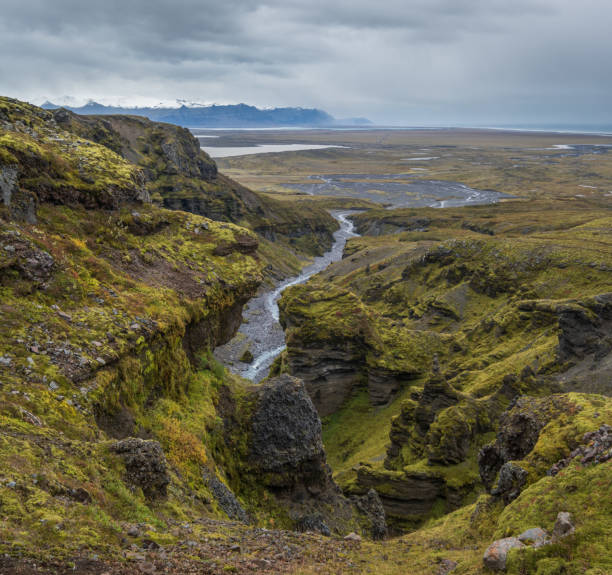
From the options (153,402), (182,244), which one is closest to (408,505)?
(153,402)

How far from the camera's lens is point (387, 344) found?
4741 centimetres

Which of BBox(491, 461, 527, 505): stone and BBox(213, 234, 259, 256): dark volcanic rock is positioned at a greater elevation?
BBox(213, 234, 259, 256): dark volcanic rock

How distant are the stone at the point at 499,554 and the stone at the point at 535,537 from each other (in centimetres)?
19

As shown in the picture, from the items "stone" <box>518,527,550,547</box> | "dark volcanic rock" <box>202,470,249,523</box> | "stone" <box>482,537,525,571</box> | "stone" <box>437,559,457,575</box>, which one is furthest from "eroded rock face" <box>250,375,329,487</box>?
"stone" <box>518,527,550,547</box>

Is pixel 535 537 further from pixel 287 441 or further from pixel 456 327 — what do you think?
pixel 456 327

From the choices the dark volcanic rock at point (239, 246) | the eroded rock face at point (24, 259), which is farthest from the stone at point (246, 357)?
the eroded rock face at point (24, 259)

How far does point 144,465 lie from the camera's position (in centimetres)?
1359

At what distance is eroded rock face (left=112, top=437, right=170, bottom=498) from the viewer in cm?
1338

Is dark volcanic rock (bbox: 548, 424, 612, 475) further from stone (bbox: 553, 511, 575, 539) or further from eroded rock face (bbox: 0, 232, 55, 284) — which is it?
eroded rock face (bbox: 0, 232, 55, 284)

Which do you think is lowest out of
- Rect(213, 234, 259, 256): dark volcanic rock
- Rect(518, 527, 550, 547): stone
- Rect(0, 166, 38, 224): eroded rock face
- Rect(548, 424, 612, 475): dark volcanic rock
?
Rect(518, 527, 550, 547): stone

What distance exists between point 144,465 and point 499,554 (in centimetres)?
1004

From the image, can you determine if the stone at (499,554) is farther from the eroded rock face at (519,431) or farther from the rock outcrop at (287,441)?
the rock outcrop at (287,441)

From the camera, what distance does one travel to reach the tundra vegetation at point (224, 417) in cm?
1099

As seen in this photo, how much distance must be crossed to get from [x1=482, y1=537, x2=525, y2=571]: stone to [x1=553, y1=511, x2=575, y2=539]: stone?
882mm
